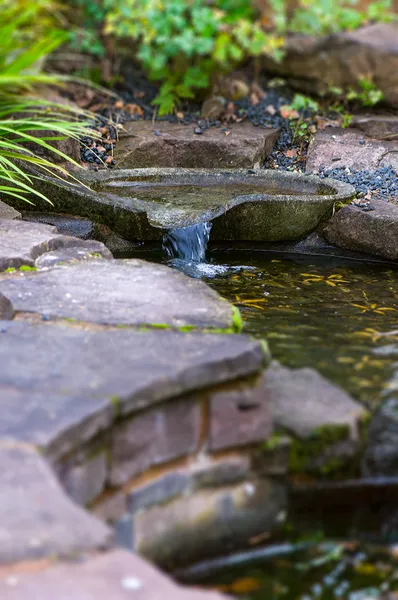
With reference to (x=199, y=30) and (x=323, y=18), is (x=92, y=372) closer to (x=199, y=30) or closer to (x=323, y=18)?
(x=199, y=30)

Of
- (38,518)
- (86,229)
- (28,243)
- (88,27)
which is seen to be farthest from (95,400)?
(88,27)

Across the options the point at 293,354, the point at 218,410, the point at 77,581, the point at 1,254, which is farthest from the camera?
the point at 1,254

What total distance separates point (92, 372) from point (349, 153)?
4402mm

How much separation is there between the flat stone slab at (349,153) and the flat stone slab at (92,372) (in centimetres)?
388

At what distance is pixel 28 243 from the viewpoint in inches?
142

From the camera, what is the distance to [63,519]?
5.26 feet

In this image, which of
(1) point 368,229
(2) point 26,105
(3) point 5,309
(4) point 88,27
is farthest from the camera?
(4) point 88,27

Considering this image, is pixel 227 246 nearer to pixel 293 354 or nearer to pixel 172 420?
pixel 293 354

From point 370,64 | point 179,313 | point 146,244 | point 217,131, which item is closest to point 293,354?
point 179,313

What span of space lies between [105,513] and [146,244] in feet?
10.4

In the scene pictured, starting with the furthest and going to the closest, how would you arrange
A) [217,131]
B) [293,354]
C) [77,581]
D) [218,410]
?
1. [217,131]
2. [293,354]
3. [218,410]
4. [77,581]

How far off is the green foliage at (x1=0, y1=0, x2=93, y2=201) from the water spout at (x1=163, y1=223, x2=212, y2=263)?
75 cm

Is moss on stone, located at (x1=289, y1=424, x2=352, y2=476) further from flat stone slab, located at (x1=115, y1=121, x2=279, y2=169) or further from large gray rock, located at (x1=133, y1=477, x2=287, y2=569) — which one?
flat stone slab, located at (x1=115, y1=121, x2=279, y2=169)

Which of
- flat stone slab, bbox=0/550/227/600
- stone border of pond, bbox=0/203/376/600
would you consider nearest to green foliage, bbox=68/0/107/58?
stone border of pond, bbox=0/203/376/600
